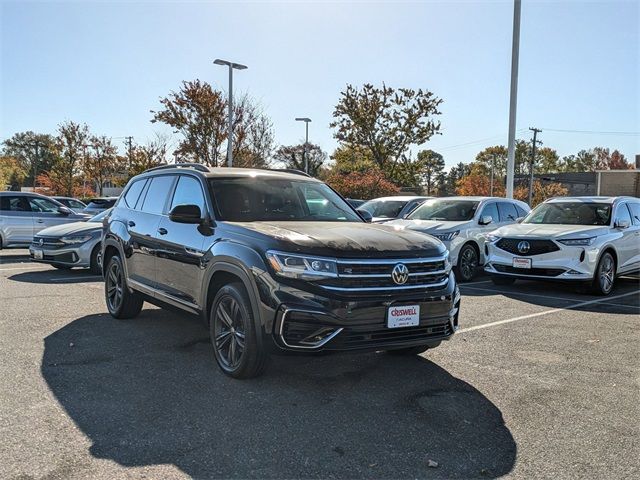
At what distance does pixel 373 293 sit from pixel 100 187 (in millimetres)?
48040

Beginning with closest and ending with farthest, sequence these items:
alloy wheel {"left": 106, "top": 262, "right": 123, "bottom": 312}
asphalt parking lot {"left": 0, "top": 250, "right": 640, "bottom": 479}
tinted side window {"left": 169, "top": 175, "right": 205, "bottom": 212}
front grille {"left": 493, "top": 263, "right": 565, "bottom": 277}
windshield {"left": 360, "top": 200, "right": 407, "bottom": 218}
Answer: asphalt parking lot {"left": 0, "top": 250, "right": 640, "bottom": 479} < tinted side window {"left": 169, "top": 175, "right": 205, "bottom": 212} < alloy wheel {"left": 106, "top": 262, "right": 123, "bottom": 312} < front grille {"left": 493, "top": 263, "right": 565, "bottom": 277} < windshield {"left": 360, "top": 200, "right": 407, "bottom": 218}

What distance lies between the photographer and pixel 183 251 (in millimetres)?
5266

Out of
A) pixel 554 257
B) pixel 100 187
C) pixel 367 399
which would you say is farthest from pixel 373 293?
pixel 100 187

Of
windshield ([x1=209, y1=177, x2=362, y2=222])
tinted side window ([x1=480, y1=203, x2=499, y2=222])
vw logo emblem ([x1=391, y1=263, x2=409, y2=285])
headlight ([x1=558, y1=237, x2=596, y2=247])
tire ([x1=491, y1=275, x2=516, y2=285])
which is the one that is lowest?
tire ([x1=491, y1=275, x2=516, y2=285])

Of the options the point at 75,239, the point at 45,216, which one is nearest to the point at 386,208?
the point at 75,239

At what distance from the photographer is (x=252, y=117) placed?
3150 centimetres

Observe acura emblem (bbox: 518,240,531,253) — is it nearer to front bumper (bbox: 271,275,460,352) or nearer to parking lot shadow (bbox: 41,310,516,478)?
parking lot shadow (bbox: 41,310,516,478)

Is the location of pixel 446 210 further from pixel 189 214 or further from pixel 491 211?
pixel 189 214

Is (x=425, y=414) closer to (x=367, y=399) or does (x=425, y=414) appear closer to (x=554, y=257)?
(x=367, y=399)

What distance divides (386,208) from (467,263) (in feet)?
12.8

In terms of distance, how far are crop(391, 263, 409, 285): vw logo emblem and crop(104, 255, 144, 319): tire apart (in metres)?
3.56

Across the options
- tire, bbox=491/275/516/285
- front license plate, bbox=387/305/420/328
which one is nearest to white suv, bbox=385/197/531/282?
tire, bbox=491/275/516/285

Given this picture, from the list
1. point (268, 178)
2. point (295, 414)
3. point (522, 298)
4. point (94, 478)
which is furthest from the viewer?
point (522, 298)

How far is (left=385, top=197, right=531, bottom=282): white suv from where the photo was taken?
35.5 ft
